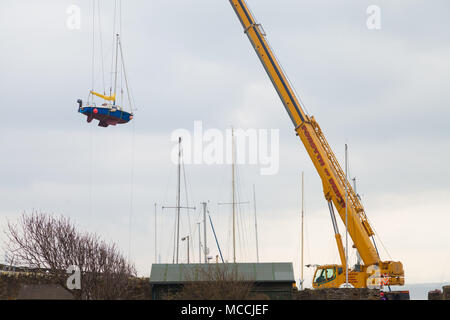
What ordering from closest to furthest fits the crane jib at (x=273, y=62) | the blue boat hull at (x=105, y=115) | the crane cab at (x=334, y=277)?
the blue boat hull at (x=105, y=115) → the crane cab at (x=334, y=277) → the crane jib at (x=273, y=62)

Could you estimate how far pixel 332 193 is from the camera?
3866cm

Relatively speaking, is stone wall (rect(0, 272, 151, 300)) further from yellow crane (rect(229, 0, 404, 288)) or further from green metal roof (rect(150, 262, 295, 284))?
yellow crane (rect(229, 0, 404, 288))

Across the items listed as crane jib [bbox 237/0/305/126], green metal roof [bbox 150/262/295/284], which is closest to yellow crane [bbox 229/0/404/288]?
crane jib [bbox 237/0/305/126]

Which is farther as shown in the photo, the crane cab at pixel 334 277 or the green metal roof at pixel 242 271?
the crane cab at pixel 334 277

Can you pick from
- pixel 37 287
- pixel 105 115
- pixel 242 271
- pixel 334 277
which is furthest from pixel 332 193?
pixel 37 287

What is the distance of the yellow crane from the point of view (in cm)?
3684

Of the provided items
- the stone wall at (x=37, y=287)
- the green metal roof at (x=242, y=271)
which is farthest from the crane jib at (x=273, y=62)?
the stone wall at (x=37, y=287)

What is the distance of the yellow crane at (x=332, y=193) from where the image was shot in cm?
3684

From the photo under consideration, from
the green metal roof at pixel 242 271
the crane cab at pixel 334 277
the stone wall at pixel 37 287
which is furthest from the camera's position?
the crane cab at pixel 334 277

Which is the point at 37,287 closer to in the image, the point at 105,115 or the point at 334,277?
the point at 105,115

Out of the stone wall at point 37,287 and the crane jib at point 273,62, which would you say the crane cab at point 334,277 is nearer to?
the crane jib at point 273,62
